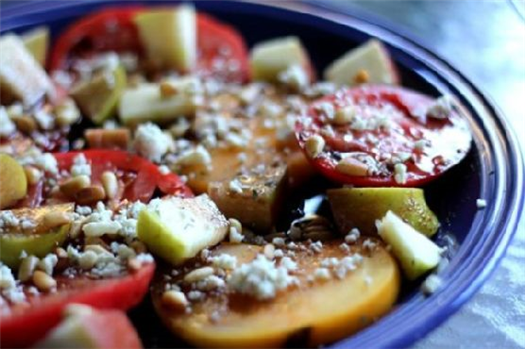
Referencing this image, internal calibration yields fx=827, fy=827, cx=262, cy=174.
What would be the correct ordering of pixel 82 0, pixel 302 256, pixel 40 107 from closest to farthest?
pixel 302 256
pixel 40 107
pixel 82 0

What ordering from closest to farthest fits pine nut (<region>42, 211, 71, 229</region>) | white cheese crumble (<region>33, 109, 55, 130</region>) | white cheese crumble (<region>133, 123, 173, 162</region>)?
pine nut (<region>42, 211, 71, 229</region>) → white cheese crumble (<region>133, 123, 173, 162</region>) → white cheese crumble (<region>33, 109, 55, 130</region>)

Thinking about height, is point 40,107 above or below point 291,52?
below

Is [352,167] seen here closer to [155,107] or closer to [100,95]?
[155,107]

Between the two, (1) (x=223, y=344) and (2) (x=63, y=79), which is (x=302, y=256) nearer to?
(1) (x=223, y=344)

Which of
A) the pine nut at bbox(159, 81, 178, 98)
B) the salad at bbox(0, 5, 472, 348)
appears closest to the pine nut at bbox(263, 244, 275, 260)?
the salad at bbox(0, 5, 472, 348)

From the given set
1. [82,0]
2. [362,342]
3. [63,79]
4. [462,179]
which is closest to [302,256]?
[362,342]

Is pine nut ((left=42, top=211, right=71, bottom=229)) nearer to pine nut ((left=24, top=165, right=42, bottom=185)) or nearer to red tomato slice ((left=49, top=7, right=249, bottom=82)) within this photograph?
pine nut ((left=24, top=165, right=42, bottom=185))

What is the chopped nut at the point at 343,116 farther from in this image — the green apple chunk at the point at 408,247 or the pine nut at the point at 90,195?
the pine nut at the point at 90,195

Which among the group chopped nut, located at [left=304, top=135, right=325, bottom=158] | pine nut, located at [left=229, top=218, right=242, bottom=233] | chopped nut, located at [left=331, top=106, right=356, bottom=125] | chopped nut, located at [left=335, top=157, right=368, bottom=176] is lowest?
pine nut, located at [left=229, top=218, right=242, bottom=233]
